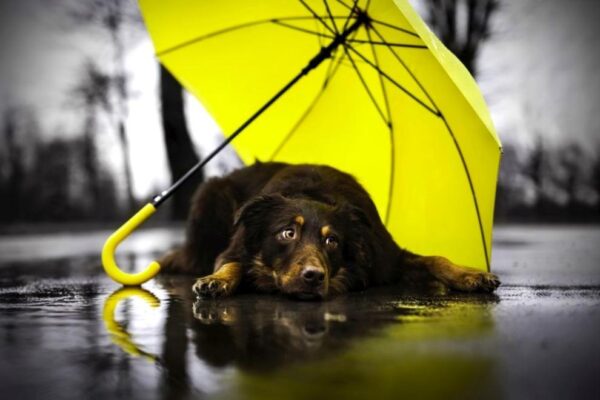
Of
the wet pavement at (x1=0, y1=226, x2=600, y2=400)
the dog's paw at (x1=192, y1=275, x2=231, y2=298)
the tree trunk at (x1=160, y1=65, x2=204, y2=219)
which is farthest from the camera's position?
the tree trunk at (x1=160, y1=65, x2=204, y2=219)

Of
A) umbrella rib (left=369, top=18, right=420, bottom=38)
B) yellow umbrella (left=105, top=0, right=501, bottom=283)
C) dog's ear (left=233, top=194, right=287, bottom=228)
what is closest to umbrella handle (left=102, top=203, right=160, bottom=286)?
yellow umbrella (left=105, top=0, right=501, bottom=283)

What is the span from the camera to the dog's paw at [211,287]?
4.64m

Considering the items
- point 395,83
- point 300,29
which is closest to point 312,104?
point 300,29

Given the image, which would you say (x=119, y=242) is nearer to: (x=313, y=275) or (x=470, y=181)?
(x=313, y=275)

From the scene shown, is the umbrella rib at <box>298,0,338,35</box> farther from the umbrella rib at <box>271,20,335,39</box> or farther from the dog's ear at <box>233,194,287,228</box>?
the dog's ear at <box>233,194,287,228</box>

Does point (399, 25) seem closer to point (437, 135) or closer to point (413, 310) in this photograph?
point (437, 135)

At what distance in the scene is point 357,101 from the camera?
6320 millimetres

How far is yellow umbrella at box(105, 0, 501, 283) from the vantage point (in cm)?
526

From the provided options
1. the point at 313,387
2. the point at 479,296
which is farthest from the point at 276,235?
the point at 313,387

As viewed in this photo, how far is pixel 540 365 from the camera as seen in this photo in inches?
110

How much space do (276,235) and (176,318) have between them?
1173mm

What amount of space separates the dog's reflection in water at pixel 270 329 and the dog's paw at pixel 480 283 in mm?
1144

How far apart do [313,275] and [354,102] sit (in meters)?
2.46

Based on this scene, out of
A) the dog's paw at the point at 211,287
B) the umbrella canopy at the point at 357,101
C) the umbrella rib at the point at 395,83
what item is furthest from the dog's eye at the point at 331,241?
the umbrella rib at the point at 395,83
